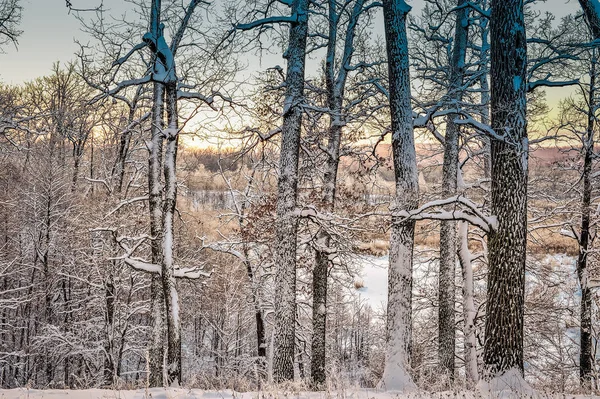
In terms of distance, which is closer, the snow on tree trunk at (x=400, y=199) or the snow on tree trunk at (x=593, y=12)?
the snow on tree trunk at (x=593, y=12)

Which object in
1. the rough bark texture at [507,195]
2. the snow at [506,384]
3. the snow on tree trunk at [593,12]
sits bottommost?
the snow at [506,384]

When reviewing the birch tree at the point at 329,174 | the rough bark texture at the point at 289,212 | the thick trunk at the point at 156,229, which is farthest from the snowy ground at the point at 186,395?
the birch tree at the point at 329,174

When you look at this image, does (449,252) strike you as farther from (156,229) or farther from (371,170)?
(156,229)

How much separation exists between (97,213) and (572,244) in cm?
2945

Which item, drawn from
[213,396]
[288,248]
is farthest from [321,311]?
[213,396]

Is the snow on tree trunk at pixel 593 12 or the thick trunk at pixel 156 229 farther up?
the snow on tree trunk at pixel 593 12

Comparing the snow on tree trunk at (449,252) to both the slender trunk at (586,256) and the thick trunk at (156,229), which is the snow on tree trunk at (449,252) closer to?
the slender trunk at (586,256)

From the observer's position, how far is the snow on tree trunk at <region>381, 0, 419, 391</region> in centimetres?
705

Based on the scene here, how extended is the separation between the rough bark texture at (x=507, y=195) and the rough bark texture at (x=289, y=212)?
3854mm

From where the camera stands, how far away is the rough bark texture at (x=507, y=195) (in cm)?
598

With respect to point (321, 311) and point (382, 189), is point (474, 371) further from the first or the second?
point (382, 189)

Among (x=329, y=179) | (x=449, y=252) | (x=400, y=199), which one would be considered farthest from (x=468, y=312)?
(x=400, y=199)

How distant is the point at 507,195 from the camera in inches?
245

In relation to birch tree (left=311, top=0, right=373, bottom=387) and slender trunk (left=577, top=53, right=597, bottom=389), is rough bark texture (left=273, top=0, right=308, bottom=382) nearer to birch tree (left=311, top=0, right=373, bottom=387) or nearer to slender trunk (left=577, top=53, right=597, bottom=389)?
birch tree (left=311, top=0, right=373, bottom=387)
